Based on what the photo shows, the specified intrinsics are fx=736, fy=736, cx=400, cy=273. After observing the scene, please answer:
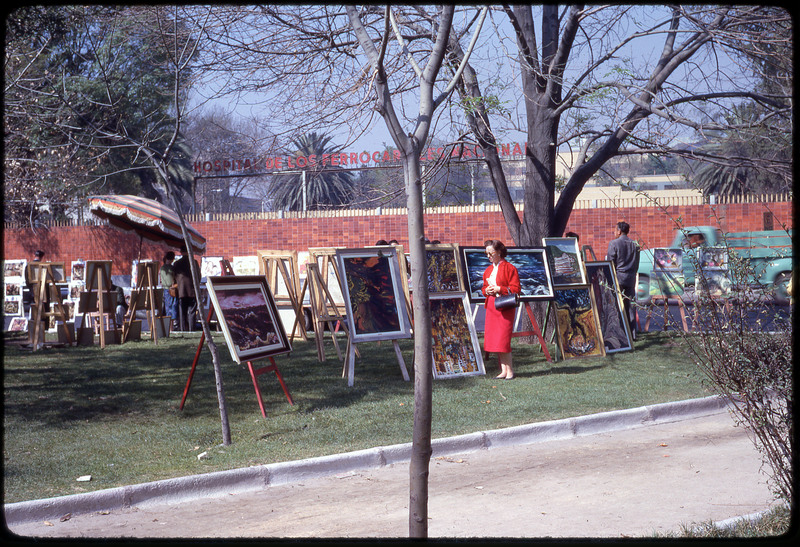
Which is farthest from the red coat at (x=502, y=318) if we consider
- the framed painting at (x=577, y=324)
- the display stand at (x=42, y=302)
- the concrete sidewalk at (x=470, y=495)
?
the display stand at (x=42, y=302)

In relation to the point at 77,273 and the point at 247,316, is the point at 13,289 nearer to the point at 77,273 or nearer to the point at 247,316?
the point at 77,273

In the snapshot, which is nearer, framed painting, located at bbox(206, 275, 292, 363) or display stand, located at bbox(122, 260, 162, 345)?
framed painting, located at bbox(206, 275, 292, 363)

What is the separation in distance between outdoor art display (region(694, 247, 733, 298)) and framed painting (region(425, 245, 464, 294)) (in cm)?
646

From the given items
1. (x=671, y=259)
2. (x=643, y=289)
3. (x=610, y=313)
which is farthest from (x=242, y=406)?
(x=643, y=289)

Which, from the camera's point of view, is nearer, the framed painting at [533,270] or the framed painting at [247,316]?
the framed painting at [247,316]

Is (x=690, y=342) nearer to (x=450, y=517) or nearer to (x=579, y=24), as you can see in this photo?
(x=450, y=517)

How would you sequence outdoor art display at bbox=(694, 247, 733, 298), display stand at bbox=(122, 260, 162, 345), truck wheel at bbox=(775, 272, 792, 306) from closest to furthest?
1. truck wheel at bbox=(775, 272, 792, 306)
2. outdoor art display at bbox=(694, 247, 733, 298)
3. display stand at bbox=(122, 260, 162, 345)

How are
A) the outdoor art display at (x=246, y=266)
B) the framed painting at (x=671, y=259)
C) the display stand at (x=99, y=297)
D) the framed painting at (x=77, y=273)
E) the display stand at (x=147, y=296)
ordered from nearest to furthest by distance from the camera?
the display stand at (x=99, y=297), the display stand at (x=147, y=296), the framed painting at (x=77, y=273), the framed painting at (x=671, y=259), the outdoor art display at (x=246, y=266)

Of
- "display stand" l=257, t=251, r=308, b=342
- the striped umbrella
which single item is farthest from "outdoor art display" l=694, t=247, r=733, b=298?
the striped umbrella

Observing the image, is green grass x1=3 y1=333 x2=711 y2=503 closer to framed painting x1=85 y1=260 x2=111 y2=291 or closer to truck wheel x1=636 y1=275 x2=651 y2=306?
framed painting x1=85 y1=260 x2=111 y2=291

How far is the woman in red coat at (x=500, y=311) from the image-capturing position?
1093 centimetres

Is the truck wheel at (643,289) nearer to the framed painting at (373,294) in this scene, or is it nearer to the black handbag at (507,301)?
the black handbag at (507,301)

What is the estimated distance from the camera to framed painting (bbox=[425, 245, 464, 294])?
1183 centimetres

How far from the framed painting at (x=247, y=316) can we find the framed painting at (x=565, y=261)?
569 centimetres
